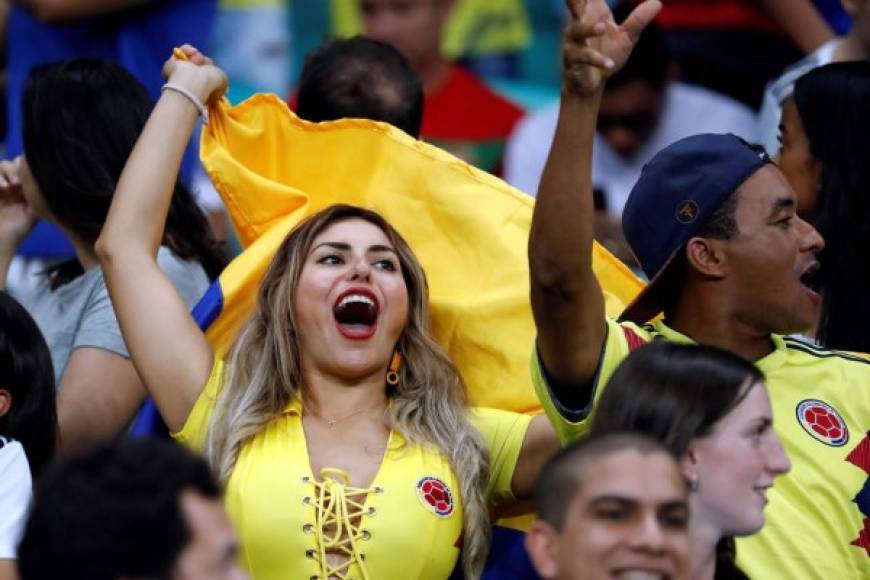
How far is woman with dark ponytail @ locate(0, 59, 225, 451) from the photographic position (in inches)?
202

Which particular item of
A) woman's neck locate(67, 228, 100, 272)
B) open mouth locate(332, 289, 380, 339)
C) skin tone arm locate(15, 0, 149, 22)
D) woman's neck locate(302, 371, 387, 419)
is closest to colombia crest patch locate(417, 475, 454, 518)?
woman's neck locate(302, 371, 387, 419)

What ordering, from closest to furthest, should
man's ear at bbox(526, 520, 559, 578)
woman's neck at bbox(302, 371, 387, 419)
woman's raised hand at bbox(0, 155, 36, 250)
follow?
1. man's ear at bbox(526, 520, 559, 578)
2. woman's neck at bbox(302, 371, 387, 419)
3. woman's raised hand at bbox(0, 155, 36, 250)

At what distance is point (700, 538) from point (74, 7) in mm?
3360

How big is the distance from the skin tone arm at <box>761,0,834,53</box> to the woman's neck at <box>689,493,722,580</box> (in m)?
3.47

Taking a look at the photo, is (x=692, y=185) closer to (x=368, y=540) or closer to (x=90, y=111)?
(x=368, y=540)

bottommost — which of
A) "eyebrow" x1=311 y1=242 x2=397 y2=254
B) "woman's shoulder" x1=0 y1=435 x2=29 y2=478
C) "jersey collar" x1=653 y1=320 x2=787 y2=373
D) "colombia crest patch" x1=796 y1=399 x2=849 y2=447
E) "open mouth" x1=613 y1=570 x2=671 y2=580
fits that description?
"woman's shoulder" x1=0 y1=435 x2=29 y2=478

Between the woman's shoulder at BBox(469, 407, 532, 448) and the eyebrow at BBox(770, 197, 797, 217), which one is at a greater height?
the eyebrow at BBox(770, 197, 797, 217)

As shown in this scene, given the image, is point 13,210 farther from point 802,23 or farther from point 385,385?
point 802,23

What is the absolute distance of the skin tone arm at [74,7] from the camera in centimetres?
633

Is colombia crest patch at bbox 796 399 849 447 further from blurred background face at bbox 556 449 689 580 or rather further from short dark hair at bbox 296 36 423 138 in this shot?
short dark hair at bbox 296 36 423 138

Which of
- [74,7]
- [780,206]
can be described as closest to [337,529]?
[780,206]

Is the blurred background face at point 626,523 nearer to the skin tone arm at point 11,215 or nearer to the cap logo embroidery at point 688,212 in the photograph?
the cap logo embroidery at point 688,212

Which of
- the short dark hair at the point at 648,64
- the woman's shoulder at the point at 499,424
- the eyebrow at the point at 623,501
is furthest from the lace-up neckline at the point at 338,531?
the short dark hair at the point at 648,64

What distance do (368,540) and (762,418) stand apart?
0.99 meters
